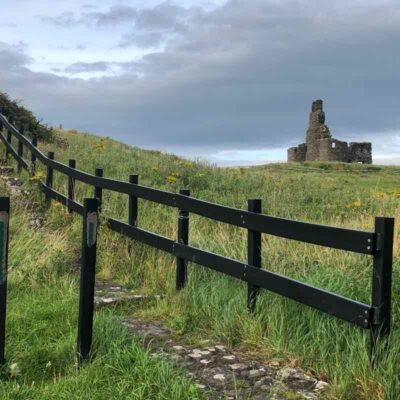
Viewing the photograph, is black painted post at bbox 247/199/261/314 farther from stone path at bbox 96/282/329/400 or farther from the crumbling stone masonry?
the crumbling stone masonry

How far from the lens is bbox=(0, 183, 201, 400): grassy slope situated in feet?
12.6

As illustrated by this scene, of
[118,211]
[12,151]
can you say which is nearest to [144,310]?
[118,211]

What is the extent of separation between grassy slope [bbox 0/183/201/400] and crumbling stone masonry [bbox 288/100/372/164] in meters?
40.6

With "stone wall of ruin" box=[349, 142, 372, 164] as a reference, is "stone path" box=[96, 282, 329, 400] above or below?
below

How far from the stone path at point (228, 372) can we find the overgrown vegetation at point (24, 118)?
16.6 metres

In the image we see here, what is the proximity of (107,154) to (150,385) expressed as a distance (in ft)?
48.1

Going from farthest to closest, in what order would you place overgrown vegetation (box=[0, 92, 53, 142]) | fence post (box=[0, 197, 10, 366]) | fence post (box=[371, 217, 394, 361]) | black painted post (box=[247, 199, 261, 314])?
overgrown vegetation (box=[0, 92, 53, 142])
black painted post (box=[247, 199, 261, 314])
fence post (box=[0, 197, 10, 366])
fence post (box=[371, 217, 394, 361])

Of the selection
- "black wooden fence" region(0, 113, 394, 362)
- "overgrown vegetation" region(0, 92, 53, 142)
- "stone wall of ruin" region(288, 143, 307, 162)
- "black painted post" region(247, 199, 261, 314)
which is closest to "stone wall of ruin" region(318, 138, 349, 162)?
"stone wall of ruin" region(288, 143, 307, 162)

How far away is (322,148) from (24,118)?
2990 cm

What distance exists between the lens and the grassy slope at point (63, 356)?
383 centimetres

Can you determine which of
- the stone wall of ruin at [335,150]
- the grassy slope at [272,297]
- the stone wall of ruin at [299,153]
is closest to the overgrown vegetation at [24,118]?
the grassy slope at [272,297]

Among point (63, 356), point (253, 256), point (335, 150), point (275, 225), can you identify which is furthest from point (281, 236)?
point (335, 150)

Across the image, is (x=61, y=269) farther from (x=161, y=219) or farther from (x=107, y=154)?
(x=107, y=154)

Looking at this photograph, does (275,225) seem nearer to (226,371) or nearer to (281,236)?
(281,236)
